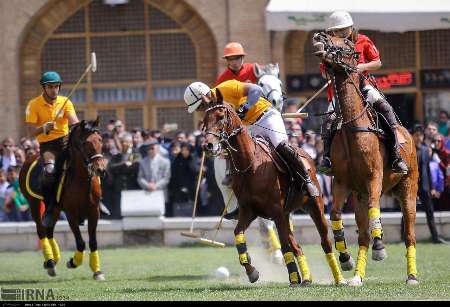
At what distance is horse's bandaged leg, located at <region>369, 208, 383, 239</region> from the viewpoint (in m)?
13.6

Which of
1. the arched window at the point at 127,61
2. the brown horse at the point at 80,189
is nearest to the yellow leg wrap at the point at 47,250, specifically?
the brown horse at the point at 80,189

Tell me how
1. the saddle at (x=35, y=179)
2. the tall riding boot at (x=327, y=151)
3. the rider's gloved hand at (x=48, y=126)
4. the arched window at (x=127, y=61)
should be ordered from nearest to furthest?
the tall riding boot at (x=327, y=151) < the rider's gloved hand at (x=48, y=126) < the saddle at (x=35, y=179) < the arched window at (x=127, y=61)

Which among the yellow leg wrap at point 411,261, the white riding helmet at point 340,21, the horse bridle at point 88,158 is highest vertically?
the white riding helmet at point 340,21

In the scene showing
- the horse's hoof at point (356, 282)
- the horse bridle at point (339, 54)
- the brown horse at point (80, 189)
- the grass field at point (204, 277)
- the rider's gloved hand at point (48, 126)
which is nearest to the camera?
the grass field at point (204, 277)

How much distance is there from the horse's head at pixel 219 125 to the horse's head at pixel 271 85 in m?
1.83

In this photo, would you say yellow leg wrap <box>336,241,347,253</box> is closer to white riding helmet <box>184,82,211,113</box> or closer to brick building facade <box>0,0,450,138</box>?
white riding helmet <box>184,82,211,113</box>

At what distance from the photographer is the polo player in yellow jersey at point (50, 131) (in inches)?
695

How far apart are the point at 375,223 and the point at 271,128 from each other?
6.78ft

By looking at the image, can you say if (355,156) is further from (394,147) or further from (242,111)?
(242,111)

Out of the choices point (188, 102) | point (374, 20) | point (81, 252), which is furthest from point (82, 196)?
point (374, 20)

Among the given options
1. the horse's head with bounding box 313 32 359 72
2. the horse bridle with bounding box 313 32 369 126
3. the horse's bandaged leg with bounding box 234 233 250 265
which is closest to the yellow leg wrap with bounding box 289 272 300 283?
the horse's bandaged leg with bounding box 234 233 250 265

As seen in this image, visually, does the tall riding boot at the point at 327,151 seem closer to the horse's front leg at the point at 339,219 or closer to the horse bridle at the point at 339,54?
the horse's front leg at the point at 339,219

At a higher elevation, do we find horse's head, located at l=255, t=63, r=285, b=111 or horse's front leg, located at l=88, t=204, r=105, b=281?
horse's head, located at l=255, t=63, r=285, b=111

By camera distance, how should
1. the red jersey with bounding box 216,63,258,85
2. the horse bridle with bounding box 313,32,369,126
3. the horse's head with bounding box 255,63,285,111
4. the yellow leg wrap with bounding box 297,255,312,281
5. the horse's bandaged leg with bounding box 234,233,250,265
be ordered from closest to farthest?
the horse bridle with bounding box 313,32,369,126, the horse's bandaged leg with bounding box 234,233,250,265, the yellow leg wrap with bounding box 297,255,312,281, the horse's head with bounding box 255,63,285,111, the red jersey with bounding box 216,63,258,85
